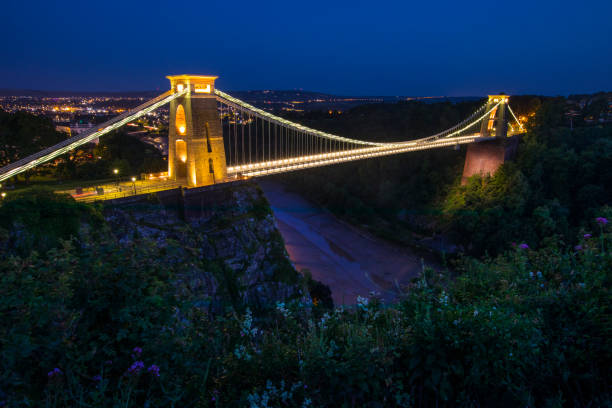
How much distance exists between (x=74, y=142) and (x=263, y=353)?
12415 millimetres

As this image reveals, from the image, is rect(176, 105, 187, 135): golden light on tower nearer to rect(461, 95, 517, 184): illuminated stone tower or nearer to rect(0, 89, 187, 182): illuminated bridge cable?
rect(0, 89, 187, 182): illuminated bridge cable

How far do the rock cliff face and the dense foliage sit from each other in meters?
8.73

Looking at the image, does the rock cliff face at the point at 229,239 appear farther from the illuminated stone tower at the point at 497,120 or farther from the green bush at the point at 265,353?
the illuminated stone tower at the point at 497,120

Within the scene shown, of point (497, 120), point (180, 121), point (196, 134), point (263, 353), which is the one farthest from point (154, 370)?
point (497, 120)

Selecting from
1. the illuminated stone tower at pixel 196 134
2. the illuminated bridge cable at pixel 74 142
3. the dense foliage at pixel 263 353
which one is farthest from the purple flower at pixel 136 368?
the illuminated stone tower at pixel 196 134

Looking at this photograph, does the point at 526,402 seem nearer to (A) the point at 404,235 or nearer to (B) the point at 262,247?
(B) the point at 262,247

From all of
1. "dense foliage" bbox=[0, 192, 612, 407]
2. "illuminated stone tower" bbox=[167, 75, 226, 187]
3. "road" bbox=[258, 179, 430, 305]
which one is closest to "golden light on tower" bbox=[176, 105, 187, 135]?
"illuminated stone tower" bbox=[167, 75, 226, 187]

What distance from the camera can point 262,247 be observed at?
13523 millimetres

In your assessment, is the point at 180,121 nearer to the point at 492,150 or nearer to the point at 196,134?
the point at 196,134

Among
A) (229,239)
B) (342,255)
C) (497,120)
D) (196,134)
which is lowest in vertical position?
(342,255)

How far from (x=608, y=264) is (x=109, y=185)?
607 inches

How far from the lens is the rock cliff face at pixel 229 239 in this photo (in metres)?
11.4

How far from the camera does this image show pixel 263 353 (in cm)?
220

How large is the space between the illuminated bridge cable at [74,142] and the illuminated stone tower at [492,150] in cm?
2148
